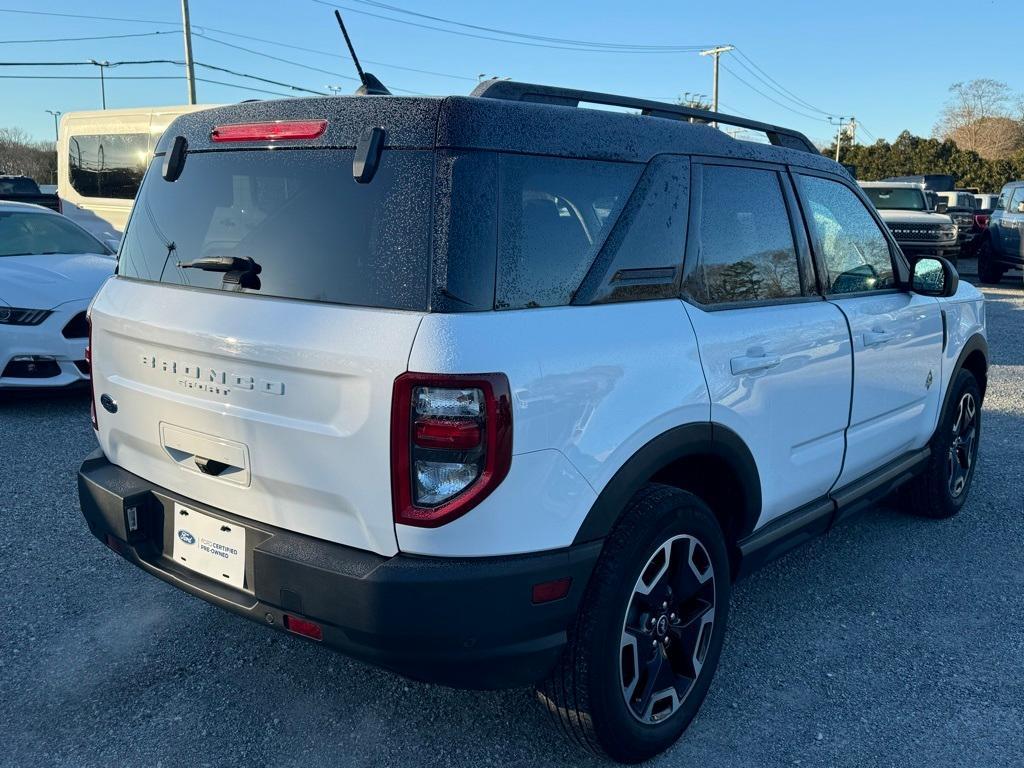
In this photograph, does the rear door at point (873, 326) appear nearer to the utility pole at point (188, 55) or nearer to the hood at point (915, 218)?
the hood at point (915, 218)

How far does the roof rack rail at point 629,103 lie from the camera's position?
94.9 inches

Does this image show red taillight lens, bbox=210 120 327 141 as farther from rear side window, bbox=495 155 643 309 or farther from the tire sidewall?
the tire sidewall

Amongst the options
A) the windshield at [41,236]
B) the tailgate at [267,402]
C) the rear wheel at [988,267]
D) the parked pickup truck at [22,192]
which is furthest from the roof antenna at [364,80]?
the parked pickup truck at [22,192]

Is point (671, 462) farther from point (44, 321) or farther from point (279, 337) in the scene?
point (44, 321)

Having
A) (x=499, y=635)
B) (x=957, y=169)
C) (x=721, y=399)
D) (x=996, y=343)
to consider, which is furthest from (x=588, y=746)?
(x=957, y=169)

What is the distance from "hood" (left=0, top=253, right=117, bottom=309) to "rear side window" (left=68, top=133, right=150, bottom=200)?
6.66 meters

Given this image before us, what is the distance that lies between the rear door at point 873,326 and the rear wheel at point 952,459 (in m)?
0.31

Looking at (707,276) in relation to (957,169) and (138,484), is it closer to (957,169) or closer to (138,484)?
(138,484)

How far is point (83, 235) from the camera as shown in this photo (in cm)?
778

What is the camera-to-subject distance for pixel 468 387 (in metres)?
1.97

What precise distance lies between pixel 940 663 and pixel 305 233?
2.69 m

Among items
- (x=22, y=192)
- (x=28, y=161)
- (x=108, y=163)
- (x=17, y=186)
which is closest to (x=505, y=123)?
(x=108, y=163)

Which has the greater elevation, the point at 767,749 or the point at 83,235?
the point at 83,235

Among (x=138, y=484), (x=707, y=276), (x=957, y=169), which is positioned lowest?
(x=138, y=484)
